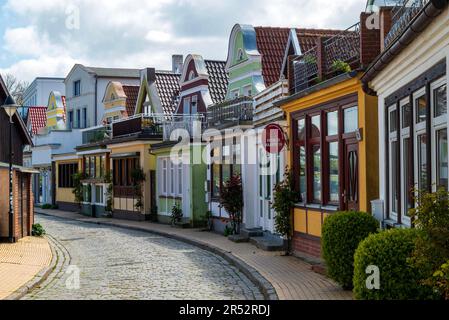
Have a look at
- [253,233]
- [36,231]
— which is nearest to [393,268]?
[253,233]

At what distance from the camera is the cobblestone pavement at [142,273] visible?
12.4 meters

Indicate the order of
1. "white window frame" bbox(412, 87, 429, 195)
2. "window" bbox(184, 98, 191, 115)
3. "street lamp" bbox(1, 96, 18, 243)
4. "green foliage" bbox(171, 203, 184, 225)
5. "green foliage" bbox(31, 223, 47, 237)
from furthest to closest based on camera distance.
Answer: "window" bbox(184, 98, 191, 115) < "green foliage" bbox(171, 203, 184, 225) < "green foliage" bbox(31, 223, 47, 237) < "street lamp" bbox(1, 96, 18, 243) < "white window frame" bbox(412, 87, 429, 195)

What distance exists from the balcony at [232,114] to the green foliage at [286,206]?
4875 millimetres

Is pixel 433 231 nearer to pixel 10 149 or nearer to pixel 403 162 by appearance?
pixel 403 162

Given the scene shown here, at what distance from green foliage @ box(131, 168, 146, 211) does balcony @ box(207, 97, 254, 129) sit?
291 inches

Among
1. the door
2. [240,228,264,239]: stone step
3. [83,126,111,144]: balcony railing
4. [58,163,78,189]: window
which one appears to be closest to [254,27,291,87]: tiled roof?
[240,228,264,239]: stone step

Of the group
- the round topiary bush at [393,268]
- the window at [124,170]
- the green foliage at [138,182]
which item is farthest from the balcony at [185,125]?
the round topiary bush at [393,268]

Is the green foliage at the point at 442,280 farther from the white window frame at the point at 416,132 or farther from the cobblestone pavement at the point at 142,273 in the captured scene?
the cobblestone pavement at the point at 142,273

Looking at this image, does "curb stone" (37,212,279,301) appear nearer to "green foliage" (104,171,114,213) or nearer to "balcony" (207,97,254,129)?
"balcony" (207,97,254,129)

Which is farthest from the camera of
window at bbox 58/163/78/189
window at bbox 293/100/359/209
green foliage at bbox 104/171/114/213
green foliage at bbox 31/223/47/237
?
window at bbox 58/163/78/189

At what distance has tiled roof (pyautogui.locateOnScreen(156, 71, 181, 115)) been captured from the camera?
38.3 m

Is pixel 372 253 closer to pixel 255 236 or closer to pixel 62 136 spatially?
pixel 255 236

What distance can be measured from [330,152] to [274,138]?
7.72 ft
